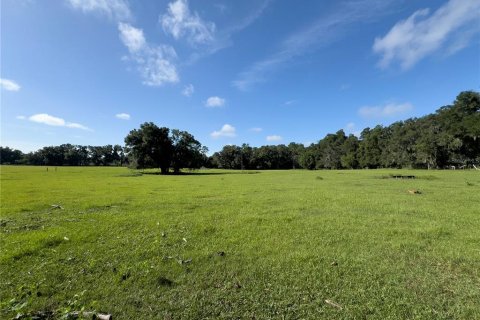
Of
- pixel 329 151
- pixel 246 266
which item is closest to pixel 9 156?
pixel 329 151

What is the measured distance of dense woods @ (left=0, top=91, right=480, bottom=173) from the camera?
59125 mm

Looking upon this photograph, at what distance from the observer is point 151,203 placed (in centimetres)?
1502

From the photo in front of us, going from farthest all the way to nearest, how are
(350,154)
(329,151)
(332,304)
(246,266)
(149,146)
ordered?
(329,151), (350,154), (149,146), (246,266), (332,304)

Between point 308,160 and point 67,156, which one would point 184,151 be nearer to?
point 308,160

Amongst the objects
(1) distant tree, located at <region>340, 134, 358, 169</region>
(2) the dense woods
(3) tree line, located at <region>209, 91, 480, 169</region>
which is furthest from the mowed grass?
(1) distant tree, located at <region>340, 134, 358, 169</region>

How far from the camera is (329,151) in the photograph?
119625mm

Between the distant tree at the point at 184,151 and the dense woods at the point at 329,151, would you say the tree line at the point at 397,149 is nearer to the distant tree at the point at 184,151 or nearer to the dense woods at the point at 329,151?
the dense woods at the point at 329,151

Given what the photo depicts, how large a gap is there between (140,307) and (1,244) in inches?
238

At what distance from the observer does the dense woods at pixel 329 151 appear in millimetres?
59125

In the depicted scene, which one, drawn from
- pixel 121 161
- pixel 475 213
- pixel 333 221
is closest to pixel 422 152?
pixel 475 213

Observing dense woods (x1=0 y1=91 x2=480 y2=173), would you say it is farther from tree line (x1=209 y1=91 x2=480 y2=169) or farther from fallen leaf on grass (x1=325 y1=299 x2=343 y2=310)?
fallen leaf on grass (x1=325 y1=299 x2=343 y2=310)

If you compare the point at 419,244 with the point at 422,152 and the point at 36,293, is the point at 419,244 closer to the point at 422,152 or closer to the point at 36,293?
the point at 36,293

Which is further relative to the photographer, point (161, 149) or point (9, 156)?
point (9, 156)

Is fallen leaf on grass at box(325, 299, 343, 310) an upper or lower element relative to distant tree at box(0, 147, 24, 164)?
lower
